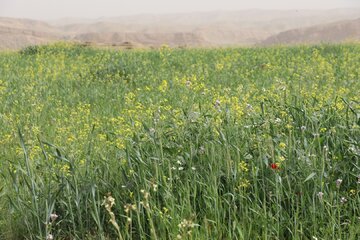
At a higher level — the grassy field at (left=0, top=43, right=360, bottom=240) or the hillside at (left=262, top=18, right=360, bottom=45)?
the grassy field at (left=0, top=43, right=360, bottom=240)

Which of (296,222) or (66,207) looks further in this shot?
(66,207)

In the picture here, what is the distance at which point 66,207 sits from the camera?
12.3 ft

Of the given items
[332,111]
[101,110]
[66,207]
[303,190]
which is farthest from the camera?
[101,110]

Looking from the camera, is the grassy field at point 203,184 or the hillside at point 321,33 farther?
the hillside at point 321,33

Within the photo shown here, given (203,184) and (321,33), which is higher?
(203,184)

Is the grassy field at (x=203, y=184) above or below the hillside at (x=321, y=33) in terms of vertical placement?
above

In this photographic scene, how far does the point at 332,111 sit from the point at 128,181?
2.04m

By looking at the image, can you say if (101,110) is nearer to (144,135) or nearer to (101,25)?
(144,135)

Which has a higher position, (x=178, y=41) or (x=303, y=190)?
(x=303, y=190)

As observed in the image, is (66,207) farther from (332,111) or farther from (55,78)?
(55,78)

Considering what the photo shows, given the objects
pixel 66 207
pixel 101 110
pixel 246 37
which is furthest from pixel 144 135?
pixel 246 37

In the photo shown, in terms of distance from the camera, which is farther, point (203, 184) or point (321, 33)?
point (321, 33)

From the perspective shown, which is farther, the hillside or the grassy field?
the hillside

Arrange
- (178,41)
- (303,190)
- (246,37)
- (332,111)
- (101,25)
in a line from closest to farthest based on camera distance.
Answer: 1. (303,190)
2. (332,111)
3. (178,41)
4. (246,37)
5. (101,25)
